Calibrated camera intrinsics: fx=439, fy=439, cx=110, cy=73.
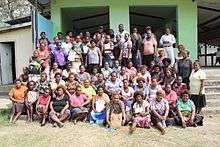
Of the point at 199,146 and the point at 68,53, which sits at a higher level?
the point at 68,53

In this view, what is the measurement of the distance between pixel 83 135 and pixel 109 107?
3.76ft

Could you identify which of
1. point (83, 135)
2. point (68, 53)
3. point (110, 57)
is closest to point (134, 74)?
point (110, 57)

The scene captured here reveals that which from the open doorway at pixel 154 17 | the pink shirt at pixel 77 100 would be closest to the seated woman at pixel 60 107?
the pink shirt at pixel 77 100

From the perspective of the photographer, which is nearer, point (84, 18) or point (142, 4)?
point (142, 4)

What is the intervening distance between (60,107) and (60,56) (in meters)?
2.13

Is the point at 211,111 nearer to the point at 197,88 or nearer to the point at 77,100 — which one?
the point at 197,88

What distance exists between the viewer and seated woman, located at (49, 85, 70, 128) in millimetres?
10477

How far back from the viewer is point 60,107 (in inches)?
421

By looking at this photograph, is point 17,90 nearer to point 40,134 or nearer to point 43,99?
point 43,99

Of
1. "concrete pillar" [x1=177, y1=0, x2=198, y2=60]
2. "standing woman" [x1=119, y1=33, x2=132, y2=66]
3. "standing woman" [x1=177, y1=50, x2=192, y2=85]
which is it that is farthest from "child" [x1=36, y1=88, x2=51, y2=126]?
"concrete pillar" [x1=177, y1=0, x2=198, y2=60]

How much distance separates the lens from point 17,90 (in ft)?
36.9

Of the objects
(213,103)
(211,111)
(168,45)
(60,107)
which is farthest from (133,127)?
(168,45)

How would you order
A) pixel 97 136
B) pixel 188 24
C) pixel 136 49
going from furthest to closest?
pixel 188 24 → pixel 136 49 → pixel 97 136

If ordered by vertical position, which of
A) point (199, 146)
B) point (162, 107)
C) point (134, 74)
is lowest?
point (199, 146)
